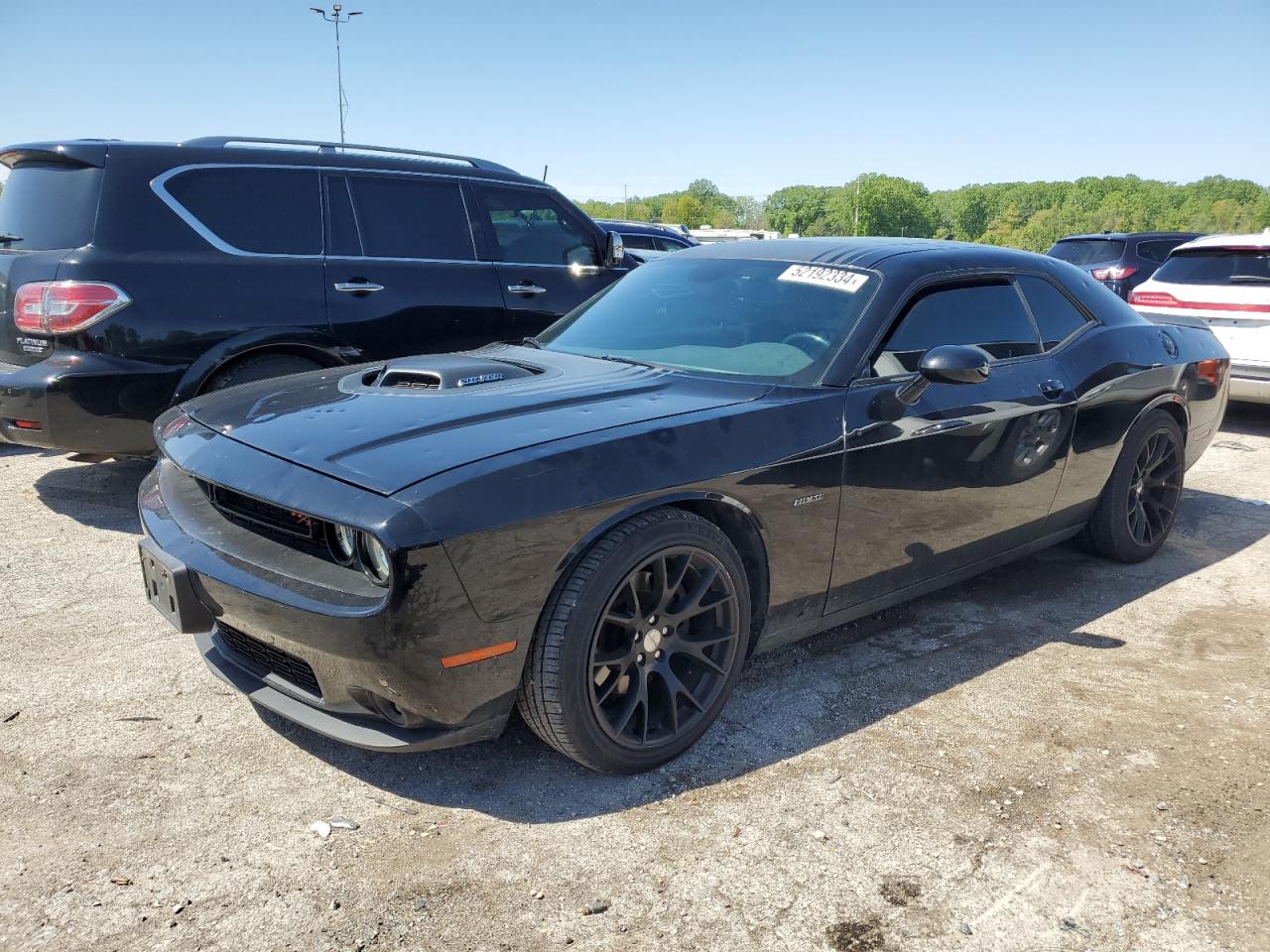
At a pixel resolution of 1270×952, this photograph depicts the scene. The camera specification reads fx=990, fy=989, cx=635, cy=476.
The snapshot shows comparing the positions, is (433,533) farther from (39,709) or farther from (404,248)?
(404,248)

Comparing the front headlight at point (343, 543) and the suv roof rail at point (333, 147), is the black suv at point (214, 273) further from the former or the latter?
the front headlight at point (343, 543)

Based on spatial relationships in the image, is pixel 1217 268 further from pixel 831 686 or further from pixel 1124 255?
A: pixel 831 686

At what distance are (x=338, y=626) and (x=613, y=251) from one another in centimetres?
464

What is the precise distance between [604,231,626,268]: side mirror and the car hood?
3073 millimetres

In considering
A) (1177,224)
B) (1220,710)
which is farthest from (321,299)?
(1177,224)

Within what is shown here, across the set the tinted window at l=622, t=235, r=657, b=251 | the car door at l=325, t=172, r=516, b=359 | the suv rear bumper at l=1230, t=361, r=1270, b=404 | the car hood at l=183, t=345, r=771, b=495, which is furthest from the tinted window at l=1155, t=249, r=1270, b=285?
the tinted window at l=622, t=235, r=657, b=251

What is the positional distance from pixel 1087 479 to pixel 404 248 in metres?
3.75

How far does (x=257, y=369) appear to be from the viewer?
4992mm

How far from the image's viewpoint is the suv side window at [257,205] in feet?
16.2

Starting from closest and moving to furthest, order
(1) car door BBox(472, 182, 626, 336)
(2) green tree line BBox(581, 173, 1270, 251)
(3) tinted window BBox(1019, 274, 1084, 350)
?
(3) tinted window BBox(1019, 274, 1084, 350), (1) car door BBox(472, 182, 626, 336), (2) green tree line BBox(581, 173, 1270, 251)

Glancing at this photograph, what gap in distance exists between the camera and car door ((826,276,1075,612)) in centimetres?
325

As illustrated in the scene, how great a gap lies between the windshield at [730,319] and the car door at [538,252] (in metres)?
2.03

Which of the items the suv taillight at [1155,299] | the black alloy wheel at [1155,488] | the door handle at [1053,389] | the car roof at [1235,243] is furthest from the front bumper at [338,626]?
Result: the car roof at [1235,243]

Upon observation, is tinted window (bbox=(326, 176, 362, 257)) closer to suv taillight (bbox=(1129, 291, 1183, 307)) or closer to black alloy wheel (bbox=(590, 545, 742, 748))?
black alloy wheel (bbox=(590, 545, 742, 748))
